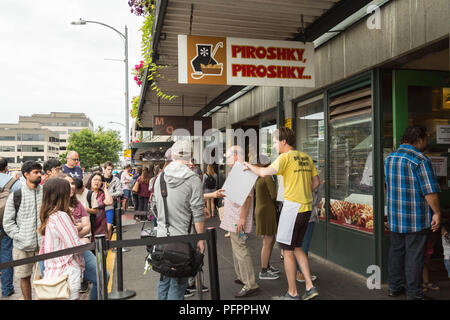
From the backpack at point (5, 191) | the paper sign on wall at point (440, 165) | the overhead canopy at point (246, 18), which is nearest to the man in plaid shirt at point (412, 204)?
the paper sign on wall at point (440, 165)

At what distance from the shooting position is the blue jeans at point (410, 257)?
162 inches

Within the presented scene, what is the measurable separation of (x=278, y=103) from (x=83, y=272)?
5.22m

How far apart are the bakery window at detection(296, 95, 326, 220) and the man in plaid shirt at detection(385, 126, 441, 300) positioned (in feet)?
6.24

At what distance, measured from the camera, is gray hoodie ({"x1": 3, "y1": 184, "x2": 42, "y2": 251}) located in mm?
4512

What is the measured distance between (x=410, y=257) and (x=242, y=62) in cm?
310

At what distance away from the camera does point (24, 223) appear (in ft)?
14.9

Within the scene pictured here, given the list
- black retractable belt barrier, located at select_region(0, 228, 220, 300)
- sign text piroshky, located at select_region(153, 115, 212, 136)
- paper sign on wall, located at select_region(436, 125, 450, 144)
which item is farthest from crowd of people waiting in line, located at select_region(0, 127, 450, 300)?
sign text piroshky, located at select_region(153, 115, 212, 136)

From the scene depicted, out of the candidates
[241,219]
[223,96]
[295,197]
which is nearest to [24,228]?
[241,219]

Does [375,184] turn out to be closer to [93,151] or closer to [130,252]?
[130,252]

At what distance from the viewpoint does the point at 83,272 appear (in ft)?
12.5

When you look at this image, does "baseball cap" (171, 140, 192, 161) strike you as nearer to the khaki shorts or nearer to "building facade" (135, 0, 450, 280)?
"building facade" (135, 0, 450, 280)

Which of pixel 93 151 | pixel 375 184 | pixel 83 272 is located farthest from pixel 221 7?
pixel 93 151

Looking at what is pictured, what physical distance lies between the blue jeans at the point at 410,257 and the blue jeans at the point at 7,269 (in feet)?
16.6

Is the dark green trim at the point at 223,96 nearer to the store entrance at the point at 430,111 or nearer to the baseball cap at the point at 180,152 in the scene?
the store entrance at the point at 430,111
